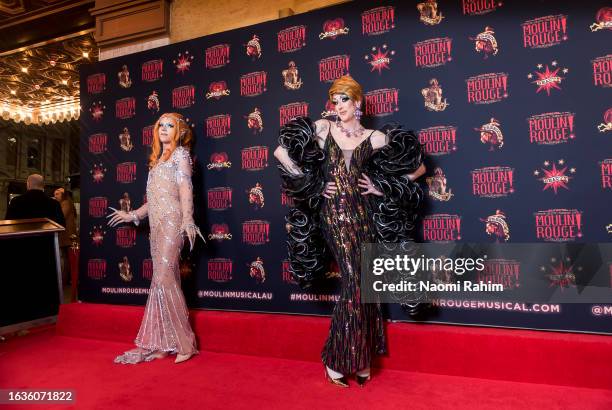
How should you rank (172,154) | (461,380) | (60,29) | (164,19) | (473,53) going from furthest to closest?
(60,29), (164,19), (172,154), (473,53), (461,380)

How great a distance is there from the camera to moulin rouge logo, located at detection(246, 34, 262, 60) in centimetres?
339

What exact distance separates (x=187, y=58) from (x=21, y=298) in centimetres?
268

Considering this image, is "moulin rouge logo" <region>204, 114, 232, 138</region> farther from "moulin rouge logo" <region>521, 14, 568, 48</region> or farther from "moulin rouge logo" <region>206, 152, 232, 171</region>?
"moulin rouge logo" <region>521, 14, 568, 48</region>

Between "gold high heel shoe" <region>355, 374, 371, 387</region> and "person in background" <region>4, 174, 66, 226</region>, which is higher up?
"person in background" <region>4, 174, 66, 226</region>

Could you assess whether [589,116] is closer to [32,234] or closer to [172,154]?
[172,154]

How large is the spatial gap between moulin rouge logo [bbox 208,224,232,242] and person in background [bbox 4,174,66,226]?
8.73 ft

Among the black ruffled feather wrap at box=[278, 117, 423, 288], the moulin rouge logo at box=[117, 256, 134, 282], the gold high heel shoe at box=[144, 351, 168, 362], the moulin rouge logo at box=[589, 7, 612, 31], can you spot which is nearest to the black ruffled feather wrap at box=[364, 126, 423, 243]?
the black ruffled feather wrap at box=[278, 117, 423, 288]

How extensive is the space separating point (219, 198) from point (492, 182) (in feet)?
6.92

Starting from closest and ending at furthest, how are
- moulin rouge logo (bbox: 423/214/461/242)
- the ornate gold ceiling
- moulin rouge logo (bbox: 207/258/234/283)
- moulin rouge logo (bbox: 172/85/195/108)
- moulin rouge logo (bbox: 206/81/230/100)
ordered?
moulin rouge logo (bbox: 423/214/461/242), moulin rouge logo (bbox: 207/258/234/283), moulin rouge logo (bbox: 206/81/230/100), moulin rouge logo (bbox: 172/85/195/108), the ornate gold ceiling

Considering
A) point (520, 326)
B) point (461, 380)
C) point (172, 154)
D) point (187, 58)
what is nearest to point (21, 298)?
point (172, 154)

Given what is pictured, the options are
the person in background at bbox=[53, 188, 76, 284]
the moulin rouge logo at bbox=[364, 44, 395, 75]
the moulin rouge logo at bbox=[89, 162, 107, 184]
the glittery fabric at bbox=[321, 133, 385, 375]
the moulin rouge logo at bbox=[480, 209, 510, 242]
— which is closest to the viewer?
the glittery fabric at bbox=[321, 133, 385, 375]

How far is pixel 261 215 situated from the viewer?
3.29 meters

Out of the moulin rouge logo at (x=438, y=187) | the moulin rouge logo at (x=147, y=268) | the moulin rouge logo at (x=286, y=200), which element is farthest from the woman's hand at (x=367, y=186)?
the moulin rouge logo at (x=147, y=268)

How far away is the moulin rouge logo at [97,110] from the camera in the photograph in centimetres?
411
